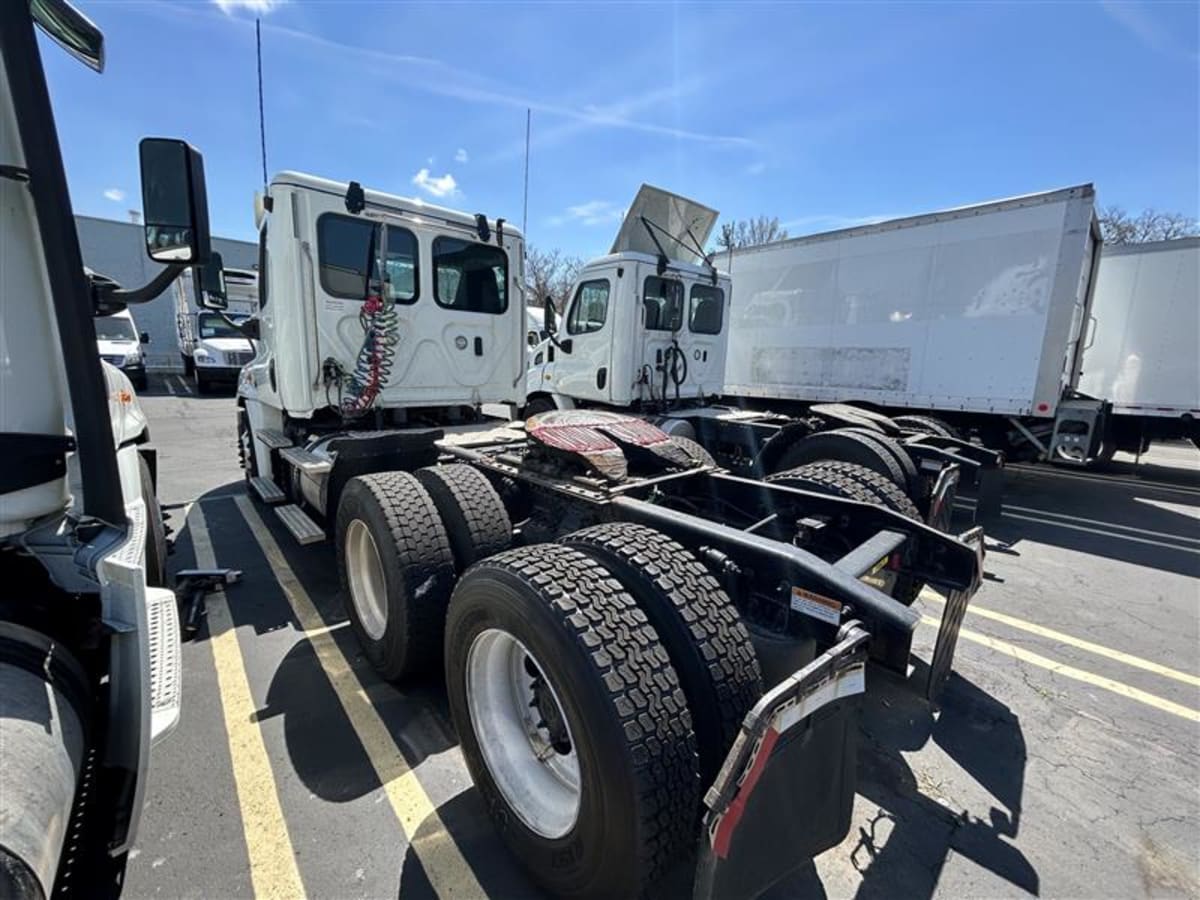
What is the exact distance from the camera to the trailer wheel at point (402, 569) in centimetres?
300

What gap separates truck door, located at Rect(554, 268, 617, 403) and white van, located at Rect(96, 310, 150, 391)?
1350 cm

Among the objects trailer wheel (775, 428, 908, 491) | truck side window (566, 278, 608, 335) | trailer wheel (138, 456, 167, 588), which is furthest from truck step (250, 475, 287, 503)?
trailer wheel (775, 428, 908, 491)

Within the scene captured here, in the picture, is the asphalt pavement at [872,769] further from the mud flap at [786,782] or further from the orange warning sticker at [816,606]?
the orange warning sticker at [816,606]

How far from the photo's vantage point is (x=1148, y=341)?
875 centimetres

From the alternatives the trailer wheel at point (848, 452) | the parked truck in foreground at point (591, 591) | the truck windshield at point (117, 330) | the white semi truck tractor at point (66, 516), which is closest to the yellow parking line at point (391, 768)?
the parked truck in foreground at point (591, 591)

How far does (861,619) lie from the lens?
6.47 feet

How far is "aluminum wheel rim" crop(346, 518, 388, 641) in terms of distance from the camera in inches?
136

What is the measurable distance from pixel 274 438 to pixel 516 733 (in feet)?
14.7

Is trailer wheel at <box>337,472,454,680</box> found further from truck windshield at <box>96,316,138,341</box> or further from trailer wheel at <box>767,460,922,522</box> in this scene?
truck windshield at <box>96,316,138,341</box>

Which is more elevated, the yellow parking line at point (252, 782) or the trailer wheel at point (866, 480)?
the trailer wheel at point (866, 480)

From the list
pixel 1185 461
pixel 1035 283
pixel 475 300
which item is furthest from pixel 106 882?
pixel 1185 461

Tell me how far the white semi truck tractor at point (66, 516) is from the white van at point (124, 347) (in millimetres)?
16961

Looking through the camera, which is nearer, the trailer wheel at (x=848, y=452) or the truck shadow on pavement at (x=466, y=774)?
the truck shadow on pavement at (x=466, y=774)

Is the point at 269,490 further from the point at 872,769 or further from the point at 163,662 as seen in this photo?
the point at 872,769
